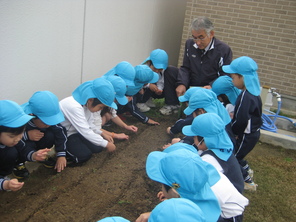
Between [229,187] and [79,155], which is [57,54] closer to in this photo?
[79,155]

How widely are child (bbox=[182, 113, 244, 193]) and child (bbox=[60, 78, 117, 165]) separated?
113 cm

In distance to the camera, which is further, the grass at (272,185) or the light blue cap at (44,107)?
the grass at (272,185)

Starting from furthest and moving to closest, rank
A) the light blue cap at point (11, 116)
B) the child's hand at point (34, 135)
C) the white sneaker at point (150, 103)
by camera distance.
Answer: the white sneaker at point (150, 103), the child's hand at point (34, 135), the light blue cap at point (11, 116)

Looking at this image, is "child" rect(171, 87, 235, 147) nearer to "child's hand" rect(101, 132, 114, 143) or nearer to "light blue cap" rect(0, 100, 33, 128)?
"child's hand" rect(101, 132, 114, 143)

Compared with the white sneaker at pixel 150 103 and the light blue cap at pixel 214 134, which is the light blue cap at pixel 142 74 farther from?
the light blue cap at pixel 214 134

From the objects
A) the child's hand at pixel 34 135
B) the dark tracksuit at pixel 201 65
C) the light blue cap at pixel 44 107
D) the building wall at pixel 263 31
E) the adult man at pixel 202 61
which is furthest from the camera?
the building wall at pixel 263 31

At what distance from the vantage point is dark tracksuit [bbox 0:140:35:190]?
2.64 metres

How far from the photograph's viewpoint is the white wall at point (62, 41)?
3.00 metres

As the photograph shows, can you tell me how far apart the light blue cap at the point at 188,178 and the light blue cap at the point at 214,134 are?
584mm

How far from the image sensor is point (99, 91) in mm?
3127

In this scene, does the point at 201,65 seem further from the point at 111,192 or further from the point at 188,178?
the point at 188,178

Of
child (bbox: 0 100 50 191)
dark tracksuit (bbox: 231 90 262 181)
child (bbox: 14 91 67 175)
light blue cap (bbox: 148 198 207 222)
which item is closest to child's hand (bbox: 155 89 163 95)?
dark tracksuit (bbox: 231 90 262 181)

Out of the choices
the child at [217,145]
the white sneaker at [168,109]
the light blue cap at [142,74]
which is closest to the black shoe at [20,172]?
the child at [217,145]

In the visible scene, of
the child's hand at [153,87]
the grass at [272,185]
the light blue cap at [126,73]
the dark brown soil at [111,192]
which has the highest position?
the light blue cap at [126,73]
